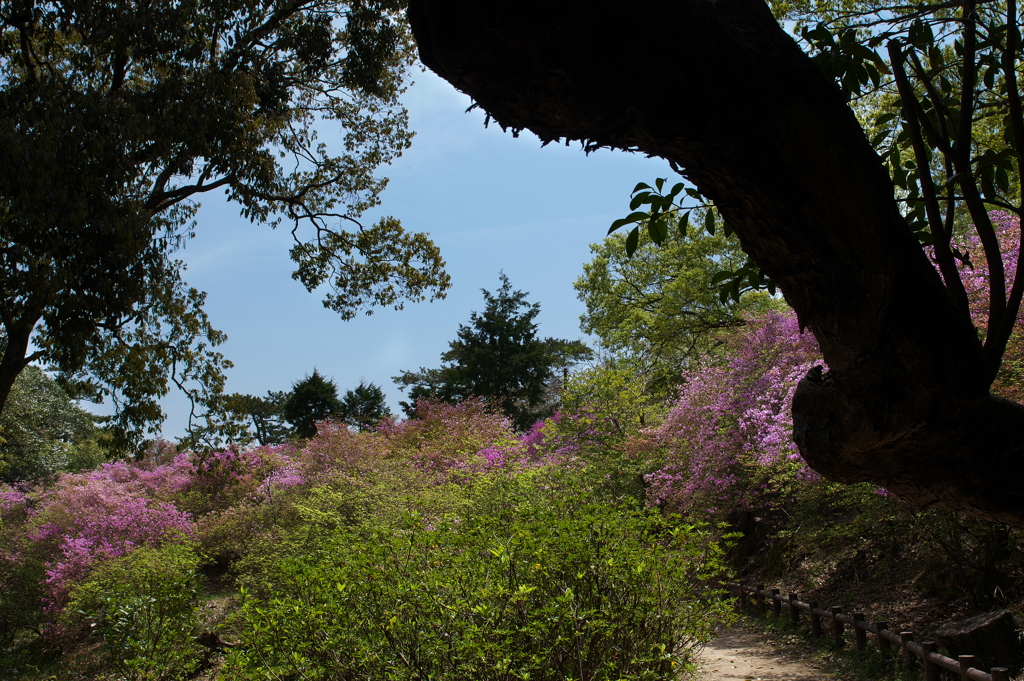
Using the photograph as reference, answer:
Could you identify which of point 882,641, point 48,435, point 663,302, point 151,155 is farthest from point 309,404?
point 882,641

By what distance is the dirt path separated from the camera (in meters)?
6.19

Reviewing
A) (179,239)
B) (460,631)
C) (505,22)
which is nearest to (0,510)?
(179,239)

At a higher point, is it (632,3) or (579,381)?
(579,381)

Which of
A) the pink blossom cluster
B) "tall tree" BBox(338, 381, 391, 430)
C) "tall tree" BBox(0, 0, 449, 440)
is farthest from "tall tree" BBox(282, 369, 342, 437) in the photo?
"tall tree" BBox(0, 0, 449, 440)

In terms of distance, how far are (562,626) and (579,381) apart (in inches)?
432

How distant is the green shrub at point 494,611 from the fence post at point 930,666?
1.69 metres

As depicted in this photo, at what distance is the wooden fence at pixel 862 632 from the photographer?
4.69m

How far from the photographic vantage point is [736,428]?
9.92 m

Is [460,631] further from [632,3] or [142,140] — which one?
[142,140]

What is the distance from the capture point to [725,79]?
1167mm

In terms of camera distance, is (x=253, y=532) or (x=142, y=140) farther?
(x=253, y=532)

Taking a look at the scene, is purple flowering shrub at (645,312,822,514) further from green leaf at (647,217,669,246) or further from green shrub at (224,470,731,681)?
green leaf at (647,217,669,246)

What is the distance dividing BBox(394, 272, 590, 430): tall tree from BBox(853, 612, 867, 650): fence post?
74.1ft

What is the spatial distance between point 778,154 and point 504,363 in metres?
29.6
